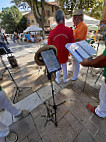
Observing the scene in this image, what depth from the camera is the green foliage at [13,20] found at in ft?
72.6

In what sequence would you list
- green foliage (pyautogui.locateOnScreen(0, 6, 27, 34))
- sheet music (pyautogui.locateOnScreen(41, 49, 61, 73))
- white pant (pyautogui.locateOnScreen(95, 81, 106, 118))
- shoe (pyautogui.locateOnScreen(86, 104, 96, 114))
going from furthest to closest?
green foliage (pyautogui.locateOnScreen(0, 6, 27, 34)) < shoe (pyautogui.locateOnScreen(86, 104, 96, 114)) < white pant (pyautogui.locateOnScreen(95, 81, 106, 118)) < sheet music (pyautogui.locateOnScreen(41, 49, 61, 73))

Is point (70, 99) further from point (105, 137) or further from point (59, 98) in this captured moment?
point (105, 137)

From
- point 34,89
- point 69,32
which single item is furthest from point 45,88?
point 69,32

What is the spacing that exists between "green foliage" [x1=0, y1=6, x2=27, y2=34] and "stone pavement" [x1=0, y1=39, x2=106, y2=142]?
91.0 feet

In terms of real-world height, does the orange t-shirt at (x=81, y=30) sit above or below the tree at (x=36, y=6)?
below

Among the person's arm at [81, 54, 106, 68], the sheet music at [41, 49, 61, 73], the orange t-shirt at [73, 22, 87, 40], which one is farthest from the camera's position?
the orange t-shirt at [73, 22, 87, 40]

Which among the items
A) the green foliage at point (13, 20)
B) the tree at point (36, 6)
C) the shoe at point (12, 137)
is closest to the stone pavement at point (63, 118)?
the shoe at point (12, 137)

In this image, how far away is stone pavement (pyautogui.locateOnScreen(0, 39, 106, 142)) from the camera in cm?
146

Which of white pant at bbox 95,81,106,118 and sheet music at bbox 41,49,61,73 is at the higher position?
sheet music at bbox 41,49,61,73

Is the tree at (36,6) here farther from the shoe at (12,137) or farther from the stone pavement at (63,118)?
the shoe at (12,137)

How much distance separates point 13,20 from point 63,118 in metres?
29.4

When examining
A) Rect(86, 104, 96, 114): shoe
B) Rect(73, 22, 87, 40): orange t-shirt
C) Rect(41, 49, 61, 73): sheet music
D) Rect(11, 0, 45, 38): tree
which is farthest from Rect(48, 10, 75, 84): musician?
Rect(11, 0, 45, 38): tree

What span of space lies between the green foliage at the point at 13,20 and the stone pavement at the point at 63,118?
27.7m

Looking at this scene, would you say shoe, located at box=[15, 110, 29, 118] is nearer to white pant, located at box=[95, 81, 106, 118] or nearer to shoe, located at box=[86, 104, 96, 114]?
shoe, located at box=[86, 104, 96, 114]
